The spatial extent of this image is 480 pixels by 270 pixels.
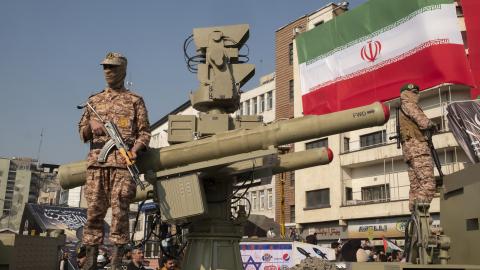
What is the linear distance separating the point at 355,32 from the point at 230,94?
20037 millimetres

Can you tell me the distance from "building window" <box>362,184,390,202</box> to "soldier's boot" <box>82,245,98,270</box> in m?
26.1

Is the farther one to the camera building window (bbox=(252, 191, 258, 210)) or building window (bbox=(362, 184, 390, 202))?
building window (bbox=(252, 191, 258, 210))

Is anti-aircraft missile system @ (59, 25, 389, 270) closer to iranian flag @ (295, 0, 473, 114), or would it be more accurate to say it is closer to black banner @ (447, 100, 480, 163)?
black banner @ (447, 100, 480, 163)

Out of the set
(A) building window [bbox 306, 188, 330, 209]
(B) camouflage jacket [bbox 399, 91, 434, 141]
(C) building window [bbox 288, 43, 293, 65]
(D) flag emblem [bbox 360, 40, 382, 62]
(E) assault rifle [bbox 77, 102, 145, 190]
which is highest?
(C) building window [bbox 288, 43, 293, 65]

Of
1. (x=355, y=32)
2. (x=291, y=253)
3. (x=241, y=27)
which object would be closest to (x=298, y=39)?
(x=355, y=32)

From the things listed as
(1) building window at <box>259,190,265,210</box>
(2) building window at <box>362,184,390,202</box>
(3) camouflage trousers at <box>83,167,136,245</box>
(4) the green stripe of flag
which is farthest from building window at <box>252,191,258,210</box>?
(3) camouflage trousers at <box>83,167,136,245</box>

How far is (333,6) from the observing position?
33.1 metres

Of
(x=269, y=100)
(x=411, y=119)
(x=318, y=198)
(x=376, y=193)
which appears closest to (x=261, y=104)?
(x=269, y=100)

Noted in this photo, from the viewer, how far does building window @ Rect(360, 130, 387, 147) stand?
29469 millimetres

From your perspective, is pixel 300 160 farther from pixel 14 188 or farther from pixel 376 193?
pixel 14 188

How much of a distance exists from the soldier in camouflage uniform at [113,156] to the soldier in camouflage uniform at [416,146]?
3.26 metres

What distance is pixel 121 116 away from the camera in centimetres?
468

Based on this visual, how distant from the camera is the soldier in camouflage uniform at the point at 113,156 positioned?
4223mm

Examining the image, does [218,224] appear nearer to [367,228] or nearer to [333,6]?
[367,228]
